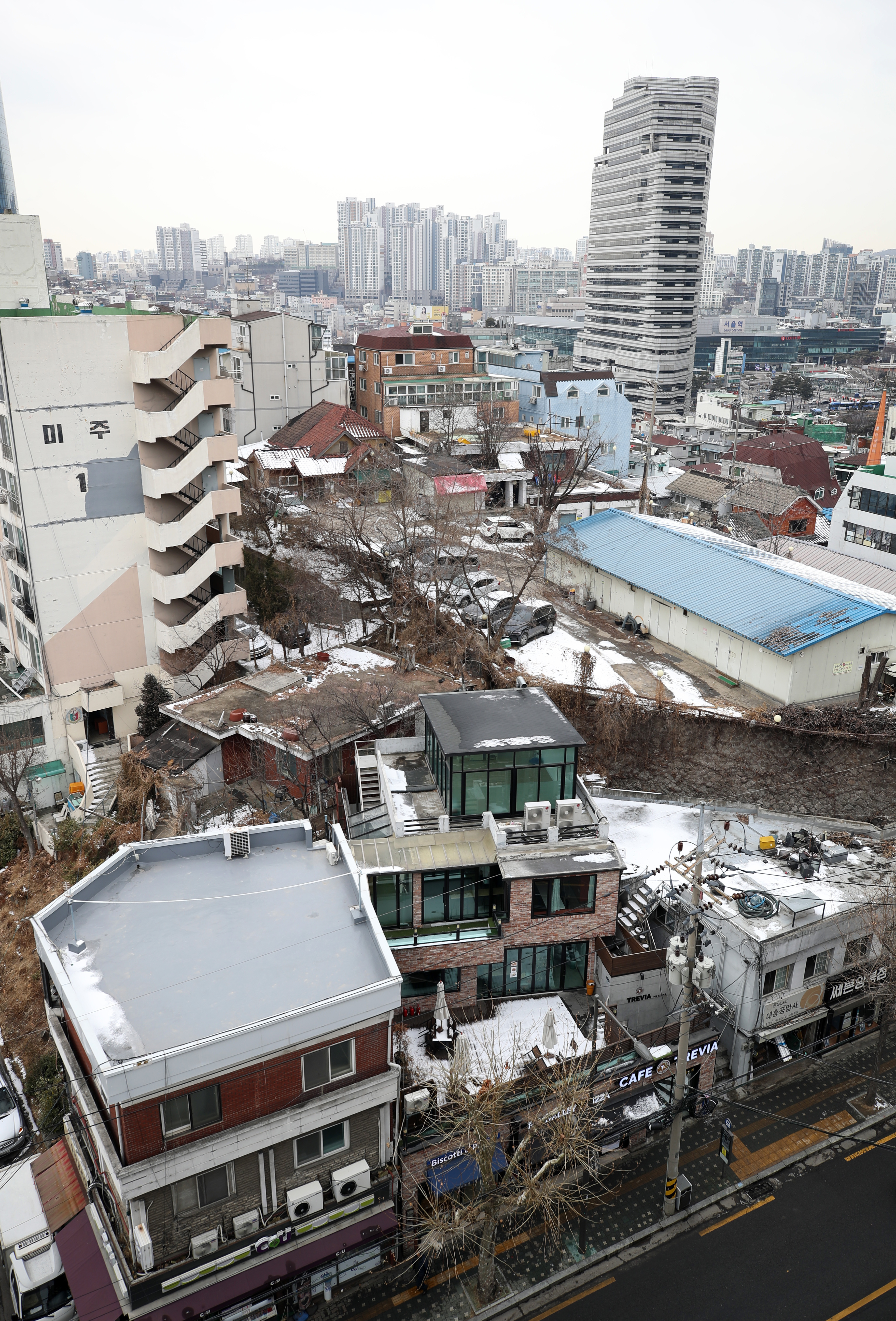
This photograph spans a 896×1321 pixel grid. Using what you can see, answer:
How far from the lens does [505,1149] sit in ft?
60.8

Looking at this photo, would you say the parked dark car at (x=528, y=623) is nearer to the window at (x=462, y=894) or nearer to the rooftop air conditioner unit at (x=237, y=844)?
the window at (x=462, y=894)

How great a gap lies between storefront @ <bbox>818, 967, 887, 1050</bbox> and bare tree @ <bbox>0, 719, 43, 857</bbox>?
81.3 feet

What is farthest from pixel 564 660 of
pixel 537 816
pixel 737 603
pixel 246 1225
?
pixel 246 1225

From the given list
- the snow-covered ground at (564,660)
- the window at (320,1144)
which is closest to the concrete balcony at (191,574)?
the snow-covered ground at (564,660)

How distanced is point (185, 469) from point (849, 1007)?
2701 cm

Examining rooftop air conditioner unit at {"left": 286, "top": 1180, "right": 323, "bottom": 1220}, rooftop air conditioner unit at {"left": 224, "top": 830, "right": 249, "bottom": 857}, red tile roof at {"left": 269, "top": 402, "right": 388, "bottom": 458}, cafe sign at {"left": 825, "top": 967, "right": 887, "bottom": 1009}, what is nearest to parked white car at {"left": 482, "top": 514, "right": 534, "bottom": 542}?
red tile roof at {"left": 269, "top": 402, "right": 388, "bottom": 458}

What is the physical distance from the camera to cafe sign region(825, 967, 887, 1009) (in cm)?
2191

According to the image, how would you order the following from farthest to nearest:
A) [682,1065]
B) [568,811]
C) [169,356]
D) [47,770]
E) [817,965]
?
[47,770] → [169,356] → [817,965] → [568,811] → [682,1065]

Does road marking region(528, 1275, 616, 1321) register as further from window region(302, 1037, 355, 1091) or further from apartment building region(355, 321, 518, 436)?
apartment building region(355, 321, 518, 436)

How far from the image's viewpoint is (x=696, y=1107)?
20.6m

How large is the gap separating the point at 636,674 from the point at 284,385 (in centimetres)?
4115

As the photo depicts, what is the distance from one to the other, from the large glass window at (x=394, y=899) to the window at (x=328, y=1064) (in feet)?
14.8

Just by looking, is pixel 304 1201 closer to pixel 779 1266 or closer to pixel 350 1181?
pixel 350 1181

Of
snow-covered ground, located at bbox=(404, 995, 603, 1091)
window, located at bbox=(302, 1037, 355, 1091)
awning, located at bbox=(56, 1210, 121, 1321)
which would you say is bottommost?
awning, located at bbox=(56, 1210, 121, 1321)
